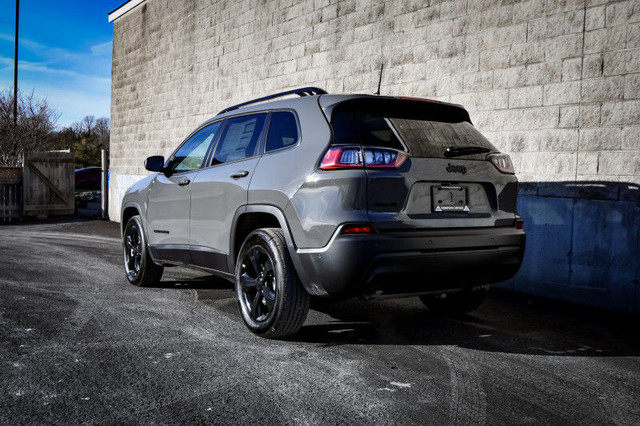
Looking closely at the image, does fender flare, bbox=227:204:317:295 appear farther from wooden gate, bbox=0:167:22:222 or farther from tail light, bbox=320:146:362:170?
wooden gate, bbox=0:167:22:222

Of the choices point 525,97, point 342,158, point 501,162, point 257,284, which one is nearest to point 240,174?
point 257,284

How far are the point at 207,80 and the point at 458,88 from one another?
253 inches

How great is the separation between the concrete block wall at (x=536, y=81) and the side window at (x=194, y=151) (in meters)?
3.15

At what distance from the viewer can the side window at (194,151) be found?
18.1ft

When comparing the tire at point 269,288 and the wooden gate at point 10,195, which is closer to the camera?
the tire at point 269,288

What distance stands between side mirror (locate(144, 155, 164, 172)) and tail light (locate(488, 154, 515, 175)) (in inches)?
128

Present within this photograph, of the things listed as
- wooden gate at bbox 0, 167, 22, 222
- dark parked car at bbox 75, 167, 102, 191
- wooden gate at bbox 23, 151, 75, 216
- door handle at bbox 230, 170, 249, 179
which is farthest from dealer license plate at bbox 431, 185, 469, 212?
dark parked car at bbox 75, 167, 102, 191

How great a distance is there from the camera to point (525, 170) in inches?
257

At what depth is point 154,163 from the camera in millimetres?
5844

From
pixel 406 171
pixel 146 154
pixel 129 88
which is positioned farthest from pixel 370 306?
pixel 129 88

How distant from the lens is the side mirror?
19.0 ft

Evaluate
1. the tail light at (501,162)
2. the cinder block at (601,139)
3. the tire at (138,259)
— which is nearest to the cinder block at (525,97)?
the cinder block at (601,139)

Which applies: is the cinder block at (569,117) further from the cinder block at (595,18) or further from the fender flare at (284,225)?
the fender flare at (284,225)

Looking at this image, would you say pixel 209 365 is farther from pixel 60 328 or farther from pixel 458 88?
pixel 458 88
